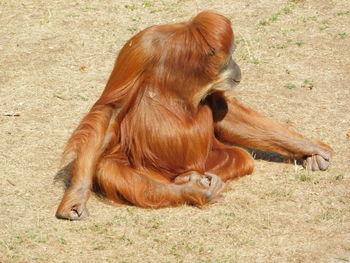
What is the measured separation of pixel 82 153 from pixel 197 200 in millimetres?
832

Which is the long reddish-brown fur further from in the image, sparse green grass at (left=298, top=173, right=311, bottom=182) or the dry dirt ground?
sparse green grass at (left=298, top=173, right=311, bottom=182)

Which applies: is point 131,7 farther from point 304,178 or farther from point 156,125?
point 304,178

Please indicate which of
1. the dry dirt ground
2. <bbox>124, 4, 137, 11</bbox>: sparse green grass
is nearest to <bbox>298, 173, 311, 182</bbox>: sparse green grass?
the dry dirt ground

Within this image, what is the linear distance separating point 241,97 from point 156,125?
172 cm

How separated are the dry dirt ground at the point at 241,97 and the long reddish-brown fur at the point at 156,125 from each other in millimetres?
142

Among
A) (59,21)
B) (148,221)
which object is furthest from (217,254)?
(59,21)

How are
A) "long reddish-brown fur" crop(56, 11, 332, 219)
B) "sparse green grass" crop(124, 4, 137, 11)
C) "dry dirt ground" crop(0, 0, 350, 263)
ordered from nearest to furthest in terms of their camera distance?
"dry dirt ground" crop(0, 0, 350, 263), "long reddish-brown fur" crop(56, 11, 332, 219), "sparse green grass" crop(124, 4, 137, 11)

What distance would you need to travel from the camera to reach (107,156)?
510cm

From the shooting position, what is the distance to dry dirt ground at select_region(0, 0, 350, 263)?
4527 mm

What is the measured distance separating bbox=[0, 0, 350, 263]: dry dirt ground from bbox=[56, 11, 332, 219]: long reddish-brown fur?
142mm

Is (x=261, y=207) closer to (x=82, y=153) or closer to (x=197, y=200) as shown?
(x=197, y=200)

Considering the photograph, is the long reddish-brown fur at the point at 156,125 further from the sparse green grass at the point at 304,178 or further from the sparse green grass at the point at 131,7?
the sparse green grass at the point at 131,7

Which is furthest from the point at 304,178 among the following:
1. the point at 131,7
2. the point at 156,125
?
the point at 131,7

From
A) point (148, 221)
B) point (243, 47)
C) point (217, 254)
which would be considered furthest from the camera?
point (243, 47)
